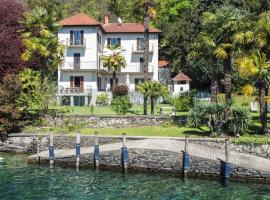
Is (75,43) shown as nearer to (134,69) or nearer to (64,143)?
(134,69)

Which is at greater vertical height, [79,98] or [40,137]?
[79,98]

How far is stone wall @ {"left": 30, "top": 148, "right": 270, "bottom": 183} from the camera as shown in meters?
26.4

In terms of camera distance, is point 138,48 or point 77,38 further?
point 138,48

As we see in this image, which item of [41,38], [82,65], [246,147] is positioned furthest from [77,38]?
[246,147]

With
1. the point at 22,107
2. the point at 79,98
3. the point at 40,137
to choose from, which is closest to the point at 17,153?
the point at 40,137

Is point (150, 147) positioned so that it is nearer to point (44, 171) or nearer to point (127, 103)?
point (44, 171)

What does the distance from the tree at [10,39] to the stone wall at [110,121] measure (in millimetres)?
9794

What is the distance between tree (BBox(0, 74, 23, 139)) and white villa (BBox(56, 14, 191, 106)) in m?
16.1

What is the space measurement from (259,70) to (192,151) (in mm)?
7902

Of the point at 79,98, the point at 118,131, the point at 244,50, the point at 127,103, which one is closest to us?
the point at 244,50

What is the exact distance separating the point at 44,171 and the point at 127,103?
1635 centimetres

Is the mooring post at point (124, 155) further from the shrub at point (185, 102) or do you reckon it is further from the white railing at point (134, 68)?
the white railing at point (134, 68)

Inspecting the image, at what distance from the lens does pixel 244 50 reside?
33469mm

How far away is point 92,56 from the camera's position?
64062 mm
